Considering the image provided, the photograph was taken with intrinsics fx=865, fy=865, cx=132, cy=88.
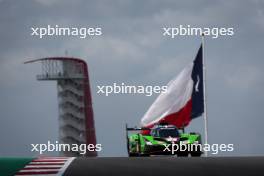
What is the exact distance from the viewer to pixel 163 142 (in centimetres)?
3550

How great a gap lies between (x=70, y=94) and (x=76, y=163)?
257 ft

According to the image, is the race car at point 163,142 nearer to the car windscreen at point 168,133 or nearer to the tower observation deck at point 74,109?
the car windscreen at point 168,133

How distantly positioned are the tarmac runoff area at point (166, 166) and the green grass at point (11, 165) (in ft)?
4.65

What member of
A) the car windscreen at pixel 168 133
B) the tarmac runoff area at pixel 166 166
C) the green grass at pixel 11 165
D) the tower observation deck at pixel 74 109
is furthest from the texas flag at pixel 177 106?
the tower observation deck at pixel 74 109

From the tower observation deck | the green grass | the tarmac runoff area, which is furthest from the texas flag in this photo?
the tower observation deck

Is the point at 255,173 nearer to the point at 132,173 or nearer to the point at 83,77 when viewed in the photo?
the point at 132,173

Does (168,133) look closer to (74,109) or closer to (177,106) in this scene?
(177,106)

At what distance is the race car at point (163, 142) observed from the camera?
35.1 metres

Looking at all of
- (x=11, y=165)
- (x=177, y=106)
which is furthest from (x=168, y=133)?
(x=11, y=165)

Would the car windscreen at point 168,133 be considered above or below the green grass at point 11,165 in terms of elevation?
above

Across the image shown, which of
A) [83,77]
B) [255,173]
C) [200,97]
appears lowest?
[255,173]

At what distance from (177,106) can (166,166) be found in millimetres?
17343

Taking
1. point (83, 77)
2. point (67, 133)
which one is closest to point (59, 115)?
point (67, 133)

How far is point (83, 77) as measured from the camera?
357ft
